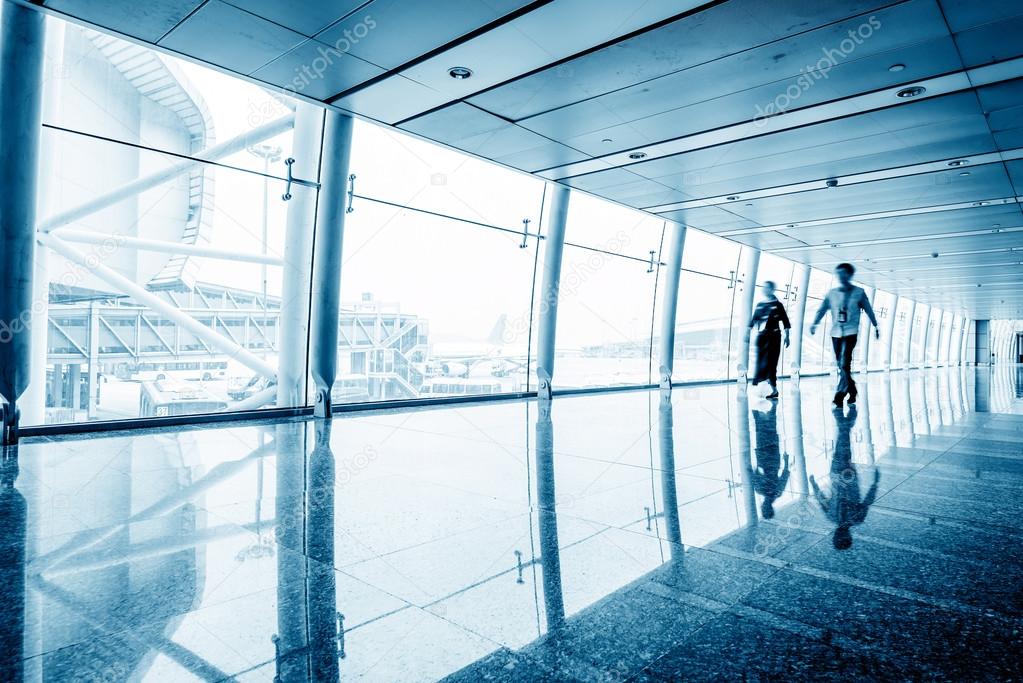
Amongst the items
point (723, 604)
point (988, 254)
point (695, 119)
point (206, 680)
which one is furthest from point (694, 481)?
point (988, 254)

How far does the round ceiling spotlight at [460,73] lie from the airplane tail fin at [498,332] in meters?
6.36

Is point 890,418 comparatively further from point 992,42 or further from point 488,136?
point 488,136

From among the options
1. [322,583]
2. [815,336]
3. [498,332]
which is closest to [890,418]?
[498,332]

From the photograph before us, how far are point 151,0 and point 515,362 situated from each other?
8.48 metres

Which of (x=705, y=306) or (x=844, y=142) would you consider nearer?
(x=844, y=142)

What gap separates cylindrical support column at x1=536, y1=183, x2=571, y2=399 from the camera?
1149 centimetres

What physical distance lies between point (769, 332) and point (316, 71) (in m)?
9.26

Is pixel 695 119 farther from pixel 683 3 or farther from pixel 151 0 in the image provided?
pixel 151 0

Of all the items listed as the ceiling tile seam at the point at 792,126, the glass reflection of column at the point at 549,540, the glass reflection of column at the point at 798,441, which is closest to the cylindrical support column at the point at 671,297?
the glass reflection of column at the point at 798,441

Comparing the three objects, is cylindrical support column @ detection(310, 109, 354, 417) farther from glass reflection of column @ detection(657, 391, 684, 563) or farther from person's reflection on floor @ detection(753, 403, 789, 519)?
person's reflection on floor @ detection(753, 403, 789, 519)

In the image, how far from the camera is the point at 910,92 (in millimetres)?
6695

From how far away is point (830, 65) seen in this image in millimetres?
6043

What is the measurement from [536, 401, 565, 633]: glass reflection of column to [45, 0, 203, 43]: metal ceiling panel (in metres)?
5.02

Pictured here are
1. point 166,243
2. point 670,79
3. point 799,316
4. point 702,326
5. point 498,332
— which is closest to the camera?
point 670,79
